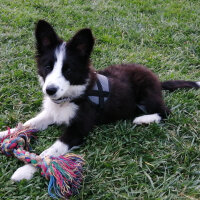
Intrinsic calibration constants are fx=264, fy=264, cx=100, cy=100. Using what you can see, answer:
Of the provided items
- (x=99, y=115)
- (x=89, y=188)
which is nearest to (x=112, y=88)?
(x=99, y=115)

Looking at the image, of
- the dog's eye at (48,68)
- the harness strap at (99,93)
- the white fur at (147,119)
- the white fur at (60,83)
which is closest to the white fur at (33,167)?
the white fur at (60,83)

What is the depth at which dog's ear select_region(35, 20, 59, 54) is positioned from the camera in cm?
317

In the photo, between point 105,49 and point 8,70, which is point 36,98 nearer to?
point 8,70

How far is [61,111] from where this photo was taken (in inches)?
127

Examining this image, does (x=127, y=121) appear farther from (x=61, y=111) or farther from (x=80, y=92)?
(x=61, y=111)

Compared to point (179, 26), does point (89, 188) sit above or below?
below

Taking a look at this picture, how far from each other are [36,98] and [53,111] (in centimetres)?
61

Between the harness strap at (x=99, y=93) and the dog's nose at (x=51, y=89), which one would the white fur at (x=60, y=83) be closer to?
the dog's nose at (x=51, y=89)

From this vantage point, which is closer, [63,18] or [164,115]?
[164,115]

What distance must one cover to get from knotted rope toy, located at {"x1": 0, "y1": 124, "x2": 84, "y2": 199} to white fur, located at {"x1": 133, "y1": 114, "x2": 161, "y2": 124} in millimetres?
1086

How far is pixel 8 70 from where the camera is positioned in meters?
4.38

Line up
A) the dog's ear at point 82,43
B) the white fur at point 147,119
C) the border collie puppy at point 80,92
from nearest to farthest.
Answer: the border collie puppy at point 80,92
the dog's ear at point 82,43
the white fur at point 147,119

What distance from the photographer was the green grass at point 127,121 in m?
2.53

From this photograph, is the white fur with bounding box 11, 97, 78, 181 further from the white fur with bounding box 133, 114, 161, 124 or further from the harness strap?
the white fur with bounding box 133, 114, 161, 124
